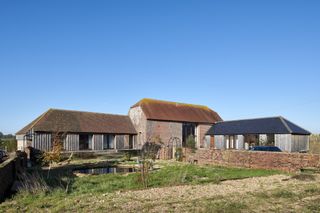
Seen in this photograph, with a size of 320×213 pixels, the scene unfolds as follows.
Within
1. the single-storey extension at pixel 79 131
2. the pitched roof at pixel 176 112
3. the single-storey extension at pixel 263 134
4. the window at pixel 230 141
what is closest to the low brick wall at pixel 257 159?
the single-storey extension at pixel 263 134

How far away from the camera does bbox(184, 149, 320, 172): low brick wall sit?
17.4m

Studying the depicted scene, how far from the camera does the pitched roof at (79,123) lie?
3073 cm

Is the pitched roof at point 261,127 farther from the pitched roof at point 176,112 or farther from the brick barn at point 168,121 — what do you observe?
the pitched roof at point 176,112

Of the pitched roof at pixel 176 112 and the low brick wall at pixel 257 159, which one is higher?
the pitched roof at pixel 176 112

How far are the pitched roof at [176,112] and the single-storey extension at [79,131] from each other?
324 centimetres

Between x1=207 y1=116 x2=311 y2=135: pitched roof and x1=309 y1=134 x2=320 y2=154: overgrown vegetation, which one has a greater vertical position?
x1=207 y1=116 x2=311 y2=135: pitched roof

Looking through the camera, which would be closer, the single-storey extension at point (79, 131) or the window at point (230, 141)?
the single-storey extension at point (79, 131)

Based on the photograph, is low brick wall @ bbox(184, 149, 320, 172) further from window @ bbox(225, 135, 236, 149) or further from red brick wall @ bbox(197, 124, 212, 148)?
red brick wall @ bbox(197, 124, 212, 148)

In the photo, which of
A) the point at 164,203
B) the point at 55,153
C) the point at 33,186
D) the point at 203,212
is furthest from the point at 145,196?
the point at 55,153

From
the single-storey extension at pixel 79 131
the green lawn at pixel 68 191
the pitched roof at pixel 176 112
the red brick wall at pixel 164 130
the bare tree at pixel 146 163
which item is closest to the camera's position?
the green lawn at pixel 68 191

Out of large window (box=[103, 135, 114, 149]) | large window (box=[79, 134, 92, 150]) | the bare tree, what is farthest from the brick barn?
large window (box=[79, 134, 92, 150])

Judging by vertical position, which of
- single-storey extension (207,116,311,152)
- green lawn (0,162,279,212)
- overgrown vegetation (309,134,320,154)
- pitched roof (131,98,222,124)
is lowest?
overgrown vegetation (309,134,320,154)

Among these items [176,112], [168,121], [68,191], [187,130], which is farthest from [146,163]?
[176,112]

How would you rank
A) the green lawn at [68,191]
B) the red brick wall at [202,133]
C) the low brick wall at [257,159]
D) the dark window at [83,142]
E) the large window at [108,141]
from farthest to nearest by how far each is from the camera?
the red brick wall at [202,133] < the large window at [108,141] < the dark window at [83,142] < the low brick wall at [257,159] < the green lawn at [68,191]
